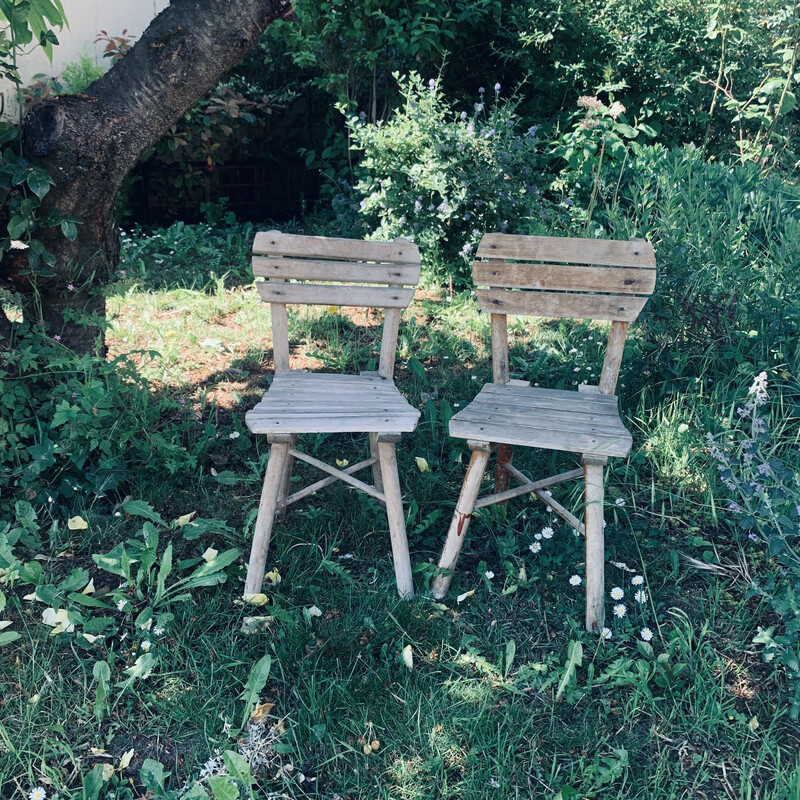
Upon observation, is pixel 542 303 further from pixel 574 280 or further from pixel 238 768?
pixel 238 768

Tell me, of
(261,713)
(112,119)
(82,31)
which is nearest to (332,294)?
(112,119)

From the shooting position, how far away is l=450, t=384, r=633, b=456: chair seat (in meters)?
2.30

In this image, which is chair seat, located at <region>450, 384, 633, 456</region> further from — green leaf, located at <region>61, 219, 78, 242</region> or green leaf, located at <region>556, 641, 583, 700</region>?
green leaf, located at <region>61, 219, 78, 242</region>

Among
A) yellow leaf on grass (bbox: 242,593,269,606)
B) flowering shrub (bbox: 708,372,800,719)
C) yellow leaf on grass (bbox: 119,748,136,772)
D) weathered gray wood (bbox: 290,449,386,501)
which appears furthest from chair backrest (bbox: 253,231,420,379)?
yellow leaf on grass (bbox: 119,748,136,772)

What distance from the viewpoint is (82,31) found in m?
6.15

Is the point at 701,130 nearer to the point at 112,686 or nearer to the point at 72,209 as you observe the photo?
the point at 72,209

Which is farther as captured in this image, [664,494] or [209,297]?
[209,297]

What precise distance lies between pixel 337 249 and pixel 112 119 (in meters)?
0.98

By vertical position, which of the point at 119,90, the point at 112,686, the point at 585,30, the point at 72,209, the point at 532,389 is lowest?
the point at 112,686

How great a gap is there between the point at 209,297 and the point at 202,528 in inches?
91.8

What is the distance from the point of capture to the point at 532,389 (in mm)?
2781

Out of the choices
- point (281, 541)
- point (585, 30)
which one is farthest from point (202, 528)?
point (585, 30)

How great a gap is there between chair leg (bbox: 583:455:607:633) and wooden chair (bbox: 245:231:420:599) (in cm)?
56

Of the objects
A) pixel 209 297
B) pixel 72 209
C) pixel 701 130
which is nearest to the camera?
pixel 72 209
